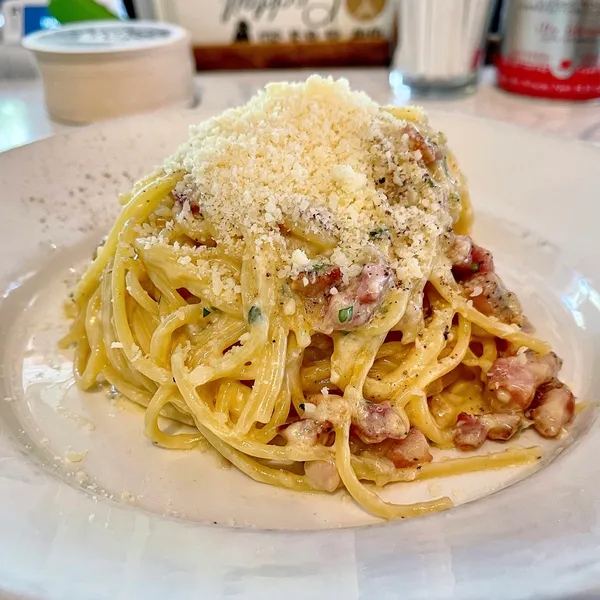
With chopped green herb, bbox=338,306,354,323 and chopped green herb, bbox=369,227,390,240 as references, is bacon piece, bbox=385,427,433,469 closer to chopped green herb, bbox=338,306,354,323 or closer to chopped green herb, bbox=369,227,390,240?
chopped green herb, bbox=338,306,354,323

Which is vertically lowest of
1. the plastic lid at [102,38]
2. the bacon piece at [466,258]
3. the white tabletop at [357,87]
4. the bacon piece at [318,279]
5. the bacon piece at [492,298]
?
the white tabletop at [357,87]

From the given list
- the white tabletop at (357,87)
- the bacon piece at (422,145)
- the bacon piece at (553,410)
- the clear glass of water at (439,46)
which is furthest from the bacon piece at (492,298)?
→ the clear glass of water at (439,46)

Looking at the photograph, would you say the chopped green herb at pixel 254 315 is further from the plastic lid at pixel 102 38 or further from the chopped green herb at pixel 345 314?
the plastic lid at pixel 102 38

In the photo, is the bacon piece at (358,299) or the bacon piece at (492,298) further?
the bacon piece at (492,298)

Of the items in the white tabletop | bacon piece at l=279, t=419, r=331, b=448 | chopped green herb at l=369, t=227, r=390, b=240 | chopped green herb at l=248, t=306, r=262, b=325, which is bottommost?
the white tabletop

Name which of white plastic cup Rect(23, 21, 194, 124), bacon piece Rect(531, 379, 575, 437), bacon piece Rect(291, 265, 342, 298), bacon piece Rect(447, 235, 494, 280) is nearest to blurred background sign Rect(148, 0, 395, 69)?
white plastic cup Rect(23, 21, 194, 124)

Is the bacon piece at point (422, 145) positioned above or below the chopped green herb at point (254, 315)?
above

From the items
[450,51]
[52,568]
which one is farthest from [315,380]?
[450,51]

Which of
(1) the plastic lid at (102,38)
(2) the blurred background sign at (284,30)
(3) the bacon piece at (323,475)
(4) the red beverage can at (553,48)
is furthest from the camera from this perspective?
(2) the blurred background sign at (284,30)
